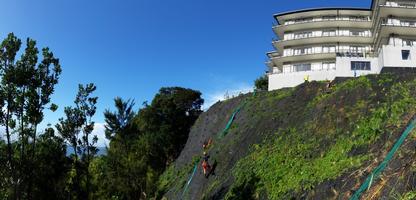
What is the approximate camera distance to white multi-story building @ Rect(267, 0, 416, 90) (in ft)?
136

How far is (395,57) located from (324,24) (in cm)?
1603

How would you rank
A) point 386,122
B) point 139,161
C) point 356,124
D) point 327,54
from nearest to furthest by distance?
point 386,122 < point 356,124 < point 139,161 < point 327,54

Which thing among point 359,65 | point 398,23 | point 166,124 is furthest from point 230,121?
point 398,23

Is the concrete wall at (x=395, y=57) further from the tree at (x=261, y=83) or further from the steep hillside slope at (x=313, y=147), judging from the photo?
the tree at (x=261, y=83)

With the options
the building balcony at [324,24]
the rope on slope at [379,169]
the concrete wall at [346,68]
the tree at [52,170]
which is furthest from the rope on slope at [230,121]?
the rope on slope at [379,169]

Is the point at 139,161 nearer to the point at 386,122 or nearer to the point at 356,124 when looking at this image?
the point at 356,124

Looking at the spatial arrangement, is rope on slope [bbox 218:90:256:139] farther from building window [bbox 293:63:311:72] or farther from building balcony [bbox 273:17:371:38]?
building balcony [bbox 273:17:371:38]

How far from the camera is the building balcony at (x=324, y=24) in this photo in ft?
170

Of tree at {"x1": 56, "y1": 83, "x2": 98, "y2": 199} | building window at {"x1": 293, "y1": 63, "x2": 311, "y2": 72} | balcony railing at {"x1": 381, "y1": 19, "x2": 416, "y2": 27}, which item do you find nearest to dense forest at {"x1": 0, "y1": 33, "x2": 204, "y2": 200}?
tree at {"x1": 56, "y1": 83, "x2": 98, "y2": 199}

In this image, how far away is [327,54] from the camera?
5038cm

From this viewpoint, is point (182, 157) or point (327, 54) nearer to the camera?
point (182, 157)

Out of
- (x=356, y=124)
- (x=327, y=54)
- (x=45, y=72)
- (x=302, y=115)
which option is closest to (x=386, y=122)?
(x=356, y=124)

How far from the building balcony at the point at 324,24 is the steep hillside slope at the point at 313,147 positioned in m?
21.3

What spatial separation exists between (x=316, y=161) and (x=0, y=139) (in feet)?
68.5
